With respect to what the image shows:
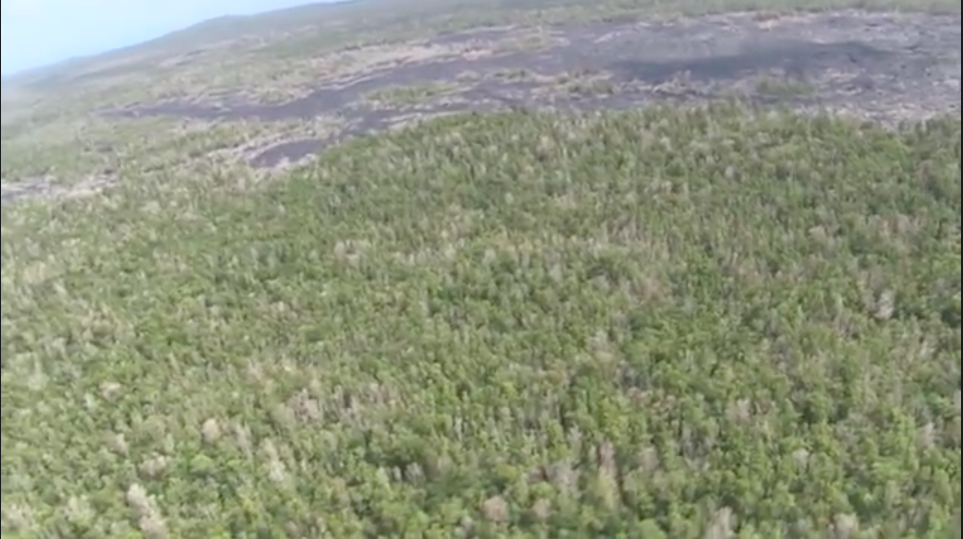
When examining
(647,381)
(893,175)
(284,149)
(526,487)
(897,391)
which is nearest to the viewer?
(526,487)

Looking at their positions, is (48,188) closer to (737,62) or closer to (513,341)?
(513,341)

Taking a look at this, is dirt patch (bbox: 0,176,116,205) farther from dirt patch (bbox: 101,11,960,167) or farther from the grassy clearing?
dirt patch (bbox: 101,11,960,167)

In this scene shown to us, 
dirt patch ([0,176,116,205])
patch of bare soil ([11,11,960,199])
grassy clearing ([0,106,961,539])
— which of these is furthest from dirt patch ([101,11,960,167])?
dirt patch ([0,176,116,205])

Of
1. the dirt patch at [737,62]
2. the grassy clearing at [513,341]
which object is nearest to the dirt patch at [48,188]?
the grassy clearing at [513,341]

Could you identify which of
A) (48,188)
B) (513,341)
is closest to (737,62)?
(513,341)

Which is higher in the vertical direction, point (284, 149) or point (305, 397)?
point (284, 149)

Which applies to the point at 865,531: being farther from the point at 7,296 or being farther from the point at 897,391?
the point at 7,296

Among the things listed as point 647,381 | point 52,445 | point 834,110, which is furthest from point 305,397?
point 834,110

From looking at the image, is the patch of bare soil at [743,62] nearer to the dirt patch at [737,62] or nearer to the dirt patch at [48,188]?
the dirt patch at [737,62]
